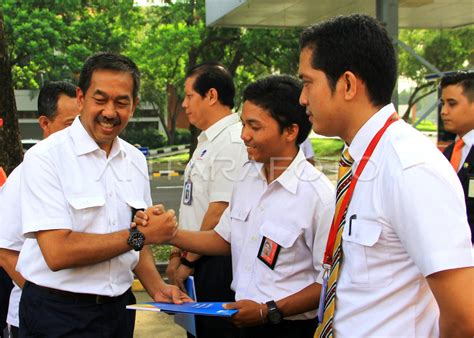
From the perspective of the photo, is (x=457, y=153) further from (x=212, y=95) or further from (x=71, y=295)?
(x=71, y=295)

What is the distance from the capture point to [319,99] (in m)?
1.65

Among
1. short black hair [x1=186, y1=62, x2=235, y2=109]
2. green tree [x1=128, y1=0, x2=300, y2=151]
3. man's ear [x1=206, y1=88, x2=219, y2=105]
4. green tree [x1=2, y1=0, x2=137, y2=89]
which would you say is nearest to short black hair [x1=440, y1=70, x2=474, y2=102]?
short black hair [x1=186, y1=62, x2=235, y2=109]

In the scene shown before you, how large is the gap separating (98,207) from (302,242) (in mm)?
861

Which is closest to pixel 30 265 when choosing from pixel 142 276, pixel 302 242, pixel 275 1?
pixel 142 276

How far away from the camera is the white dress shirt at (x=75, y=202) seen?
2.09 metres

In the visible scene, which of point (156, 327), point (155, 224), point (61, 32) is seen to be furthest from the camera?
point (61, 32)

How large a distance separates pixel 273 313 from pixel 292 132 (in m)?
0.81

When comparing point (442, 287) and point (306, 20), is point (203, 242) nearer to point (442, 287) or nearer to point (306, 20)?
point (442, 287)

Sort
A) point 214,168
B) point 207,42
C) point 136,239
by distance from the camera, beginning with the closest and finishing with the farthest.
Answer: point 136,239, point 214,168, point 207,42

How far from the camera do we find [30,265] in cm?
222

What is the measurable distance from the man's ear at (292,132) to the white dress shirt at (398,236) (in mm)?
859

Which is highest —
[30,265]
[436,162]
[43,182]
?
[436,162]

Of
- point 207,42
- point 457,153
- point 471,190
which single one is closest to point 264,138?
point 471,190

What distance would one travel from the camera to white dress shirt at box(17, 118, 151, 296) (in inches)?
82.4
